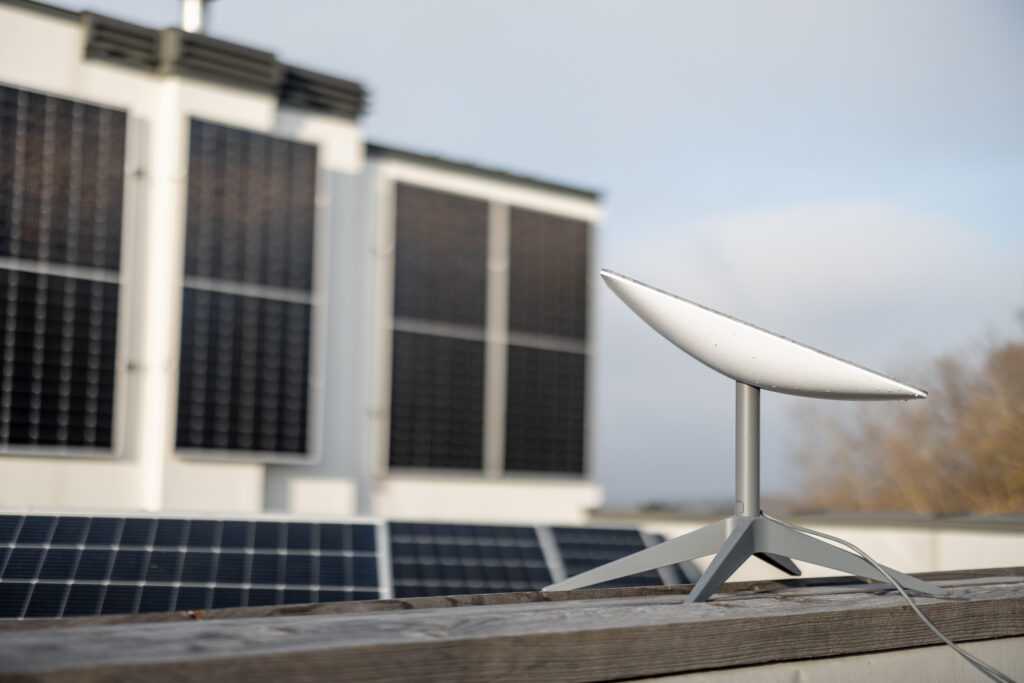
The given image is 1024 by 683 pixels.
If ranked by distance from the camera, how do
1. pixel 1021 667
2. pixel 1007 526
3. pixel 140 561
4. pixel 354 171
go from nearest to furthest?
pixel 1021 667 → pixel 140 561 → pixel 1007 526 → pixel 354 171

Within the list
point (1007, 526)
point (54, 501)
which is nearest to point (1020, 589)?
point (1007, 526)

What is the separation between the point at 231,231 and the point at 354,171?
8.22ft

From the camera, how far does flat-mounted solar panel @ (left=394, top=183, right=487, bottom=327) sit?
16.6 m

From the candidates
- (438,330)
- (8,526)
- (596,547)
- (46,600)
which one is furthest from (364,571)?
(438,330)

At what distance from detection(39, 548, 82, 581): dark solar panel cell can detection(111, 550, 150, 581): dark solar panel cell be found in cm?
35

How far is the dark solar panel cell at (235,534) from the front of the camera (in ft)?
34.7

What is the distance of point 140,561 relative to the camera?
991 cm

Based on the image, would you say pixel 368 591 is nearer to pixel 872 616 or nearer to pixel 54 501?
pixel 54 501

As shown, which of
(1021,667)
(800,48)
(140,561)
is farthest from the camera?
(800,48)

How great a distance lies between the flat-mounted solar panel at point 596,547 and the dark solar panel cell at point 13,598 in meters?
5.56

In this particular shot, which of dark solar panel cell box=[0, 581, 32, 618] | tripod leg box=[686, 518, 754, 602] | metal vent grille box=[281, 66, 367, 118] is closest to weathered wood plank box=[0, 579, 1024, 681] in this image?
tripod leg box=[686, 518, 754, 602]

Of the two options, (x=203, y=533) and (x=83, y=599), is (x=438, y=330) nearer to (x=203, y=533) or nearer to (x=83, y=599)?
(x=203, y=533)

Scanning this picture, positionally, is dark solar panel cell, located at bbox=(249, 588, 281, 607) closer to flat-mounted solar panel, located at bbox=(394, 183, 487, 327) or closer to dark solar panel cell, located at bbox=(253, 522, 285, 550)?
dark solar panel cell, located at bbox=(253, 522, 285, 550)

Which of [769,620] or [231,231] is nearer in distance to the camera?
[769,620]
